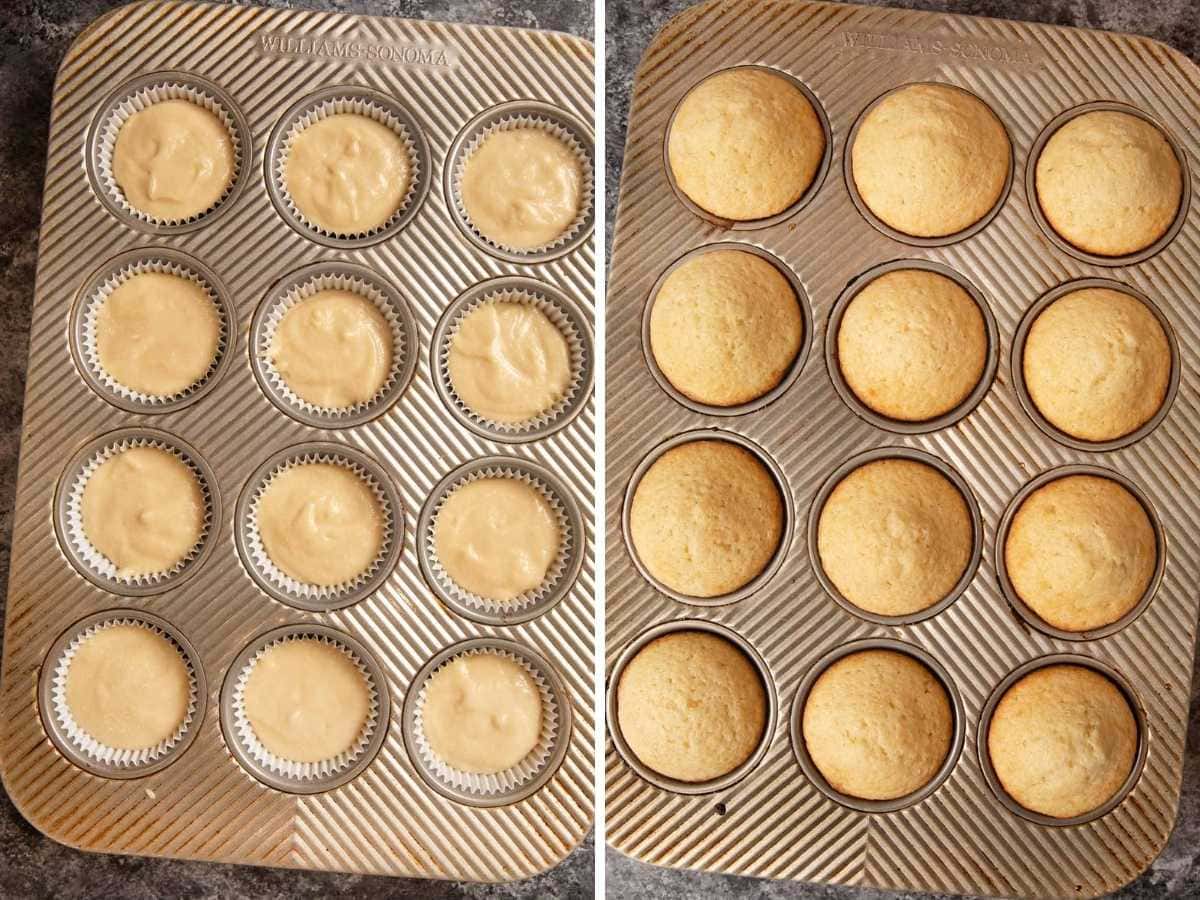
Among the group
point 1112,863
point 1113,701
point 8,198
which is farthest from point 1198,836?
point 8,198

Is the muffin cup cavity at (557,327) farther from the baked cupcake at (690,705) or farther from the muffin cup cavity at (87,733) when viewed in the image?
the muffin cup cavity at (87,733)

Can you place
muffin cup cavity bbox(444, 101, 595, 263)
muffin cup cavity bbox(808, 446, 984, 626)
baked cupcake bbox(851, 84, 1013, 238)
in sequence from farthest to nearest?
muffin cup cavity bbox(444, 101, 595, 263)
baked cupcake bbox(851, 84, 1013, 238)
muffin cup cavity bbox(808, 446, 984, 626)

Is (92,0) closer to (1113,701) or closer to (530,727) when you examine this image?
(530,727)

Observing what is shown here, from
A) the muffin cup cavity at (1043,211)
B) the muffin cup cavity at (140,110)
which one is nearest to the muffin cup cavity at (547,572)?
the muffin cup cavity at (140,110)

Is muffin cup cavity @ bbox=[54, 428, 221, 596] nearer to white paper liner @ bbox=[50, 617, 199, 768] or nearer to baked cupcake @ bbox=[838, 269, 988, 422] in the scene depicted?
white paper liner @ bbox=[50, 617, 199, 768]

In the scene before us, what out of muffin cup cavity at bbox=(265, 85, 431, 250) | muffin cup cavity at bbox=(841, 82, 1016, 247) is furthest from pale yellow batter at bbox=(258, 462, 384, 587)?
muffin cup cavity at bbox=(841, 82, 1016, 247)
